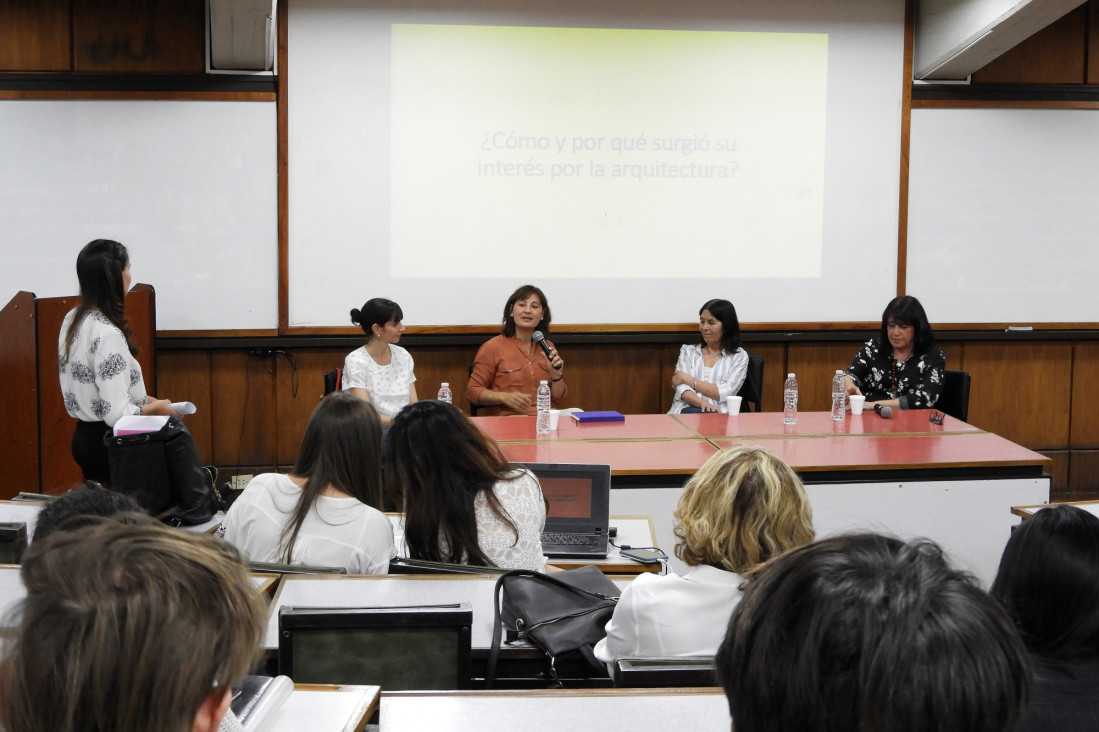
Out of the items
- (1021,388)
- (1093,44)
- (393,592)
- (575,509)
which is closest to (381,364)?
(575,509)

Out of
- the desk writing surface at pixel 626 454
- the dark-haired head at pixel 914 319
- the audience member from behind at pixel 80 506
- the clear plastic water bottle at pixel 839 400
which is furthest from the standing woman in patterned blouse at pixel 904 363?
the audience member from behind at pixel 80 506

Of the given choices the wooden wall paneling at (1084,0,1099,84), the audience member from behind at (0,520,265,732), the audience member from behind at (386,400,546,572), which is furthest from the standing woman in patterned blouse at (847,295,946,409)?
the audience member from behind at (0,520,265,732)

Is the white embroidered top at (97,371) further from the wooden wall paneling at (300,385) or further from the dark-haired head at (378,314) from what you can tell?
the wooden wall paneling at (300,385)

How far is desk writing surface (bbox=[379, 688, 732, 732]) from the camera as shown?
1.57 meters

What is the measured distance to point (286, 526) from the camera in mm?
2609

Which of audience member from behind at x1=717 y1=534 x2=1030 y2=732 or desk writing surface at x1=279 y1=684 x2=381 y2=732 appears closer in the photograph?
audience member from behind at x1=717 y1=534 x2=1030 y2=732

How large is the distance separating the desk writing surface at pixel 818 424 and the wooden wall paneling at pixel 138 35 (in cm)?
320

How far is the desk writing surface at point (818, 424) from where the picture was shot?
4695 millimetres

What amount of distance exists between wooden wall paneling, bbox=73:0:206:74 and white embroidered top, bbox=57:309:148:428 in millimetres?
2148

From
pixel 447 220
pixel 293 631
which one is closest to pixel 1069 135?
pixel 447 220

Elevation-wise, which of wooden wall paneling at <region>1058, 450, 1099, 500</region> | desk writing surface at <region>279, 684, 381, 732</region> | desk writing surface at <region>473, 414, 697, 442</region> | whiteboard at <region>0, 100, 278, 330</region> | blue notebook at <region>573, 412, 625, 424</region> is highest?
whiteboard at <region>0, 100, 278, 330</region>

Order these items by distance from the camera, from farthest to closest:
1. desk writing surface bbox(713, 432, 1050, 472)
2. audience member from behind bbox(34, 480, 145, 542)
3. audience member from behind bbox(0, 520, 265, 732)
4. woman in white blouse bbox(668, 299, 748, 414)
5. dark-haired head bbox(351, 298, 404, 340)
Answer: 1. woman in white blouse bbox(668, 299, 748, 414)
2. dark-haired head bbox(351, 298, 404, 340)
3. desk writing surface bbox(713, 432, 1050, 472)
4. audience member from behind bbox(34, 480, 145, 542)
5. audience member from behind bbox(0, 520, 265, 732)

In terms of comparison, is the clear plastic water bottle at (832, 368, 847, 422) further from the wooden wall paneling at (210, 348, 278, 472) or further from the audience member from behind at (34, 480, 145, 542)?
the audience member from behind at (34, 480, 145, 542)

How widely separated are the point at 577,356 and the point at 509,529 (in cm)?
337
